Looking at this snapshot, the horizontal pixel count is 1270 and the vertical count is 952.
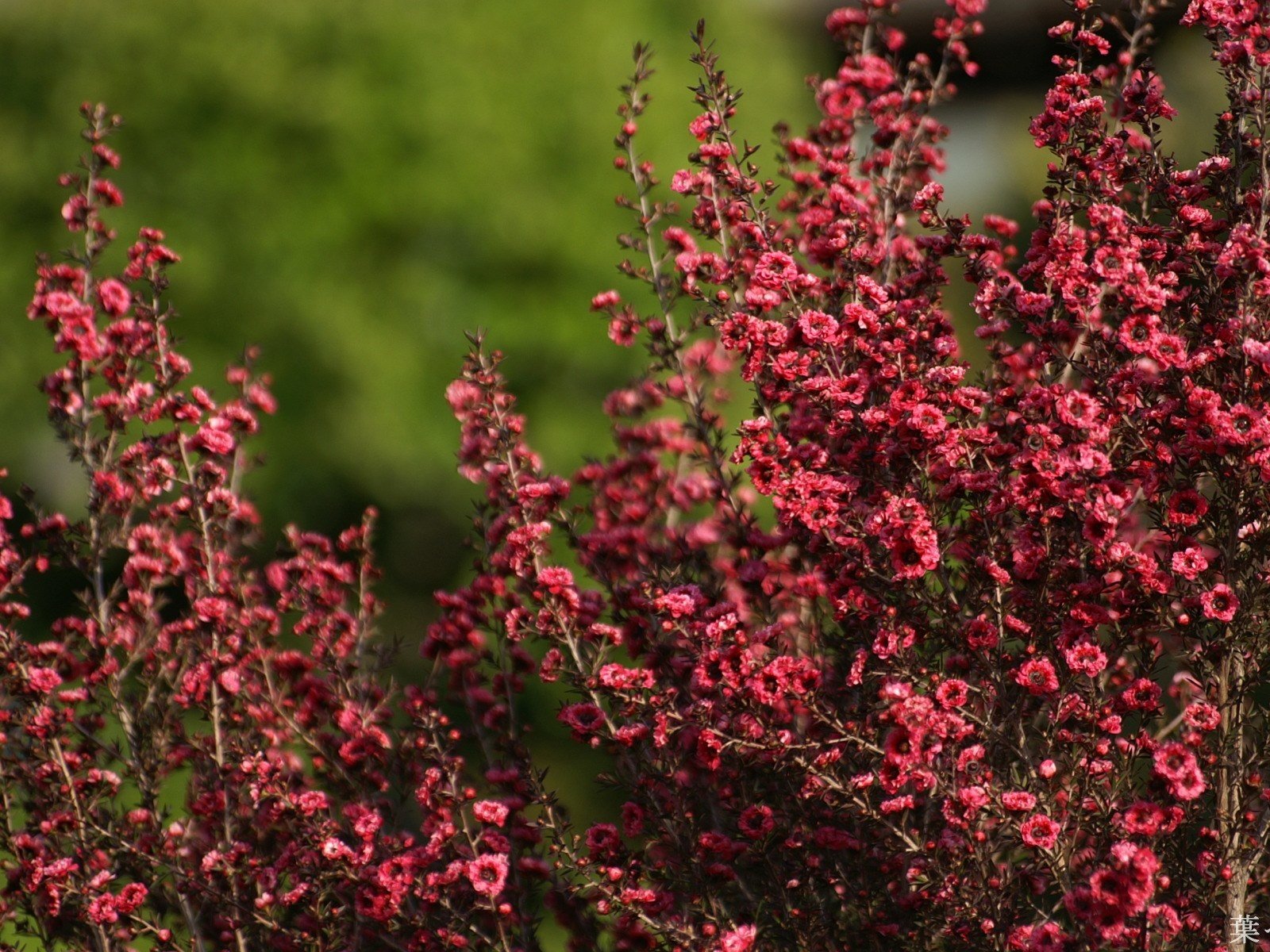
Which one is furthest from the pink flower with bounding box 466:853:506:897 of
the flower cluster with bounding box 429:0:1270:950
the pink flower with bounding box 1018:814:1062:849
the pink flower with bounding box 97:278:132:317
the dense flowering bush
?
the pink flower with bounding box 97:278:132:317

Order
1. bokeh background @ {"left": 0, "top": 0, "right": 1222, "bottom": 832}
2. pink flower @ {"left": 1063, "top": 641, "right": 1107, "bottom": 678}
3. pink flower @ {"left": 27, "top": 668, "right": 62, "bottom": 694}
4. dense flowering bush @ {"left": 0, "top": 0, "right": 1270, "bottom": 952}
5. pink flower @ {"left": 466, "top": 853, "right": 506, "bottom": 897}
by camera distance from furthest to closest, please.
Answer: bokeh background @ {"left": 0, "top": 0, "right": 1222, "bottom": 832}, pink flower @ {"left": 27, "top": 668, "right": 62, "bottom": 694}, pink flower @ {"left": 466, "top": 853, "right": 506, "bottom": 897}, dense flowering bush @ {"left": 0, "top": 0, "right": 1270, "bottom": 952}, pink flower @ {"left": 1063, "top": 641, "right": 1107, "bottom": 678}

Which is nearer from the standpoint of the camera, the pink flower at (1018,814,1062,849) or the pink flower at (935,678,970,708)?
the pink flower at (1018,814,1062,849)

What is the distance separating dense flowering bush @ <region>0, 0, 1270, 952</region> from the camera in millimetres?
3291

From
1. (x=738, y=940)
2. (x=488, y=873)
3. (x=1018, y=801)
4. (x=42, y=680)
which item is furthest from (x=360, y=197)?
(x=1018, y=801)

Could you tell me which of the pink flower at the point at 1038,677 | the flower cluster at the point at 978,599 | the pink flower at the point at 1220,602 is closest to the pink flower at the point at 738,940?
the flower cluster at the point at 978,599

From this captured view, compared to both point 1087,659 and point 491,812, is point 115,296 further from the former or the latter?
point 1087,659

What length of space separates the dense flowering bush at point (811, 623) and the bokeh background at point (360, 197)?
8532 mm

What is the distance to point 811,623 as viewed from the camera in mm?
4480

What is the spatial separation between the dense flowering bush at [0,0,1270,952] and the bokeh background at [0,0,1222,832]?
853cm

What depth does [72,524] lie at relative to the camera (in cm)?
436

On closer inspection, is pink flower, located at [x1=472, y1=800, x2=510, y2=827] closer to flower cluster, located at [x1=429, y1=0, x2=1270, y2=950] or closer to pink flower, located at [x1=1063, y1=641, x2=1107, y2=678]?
flower cluster, located at [x1=429, y1=0, x2=1270, y2=950]

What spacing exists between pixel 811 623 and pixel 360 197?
9917 millimetres

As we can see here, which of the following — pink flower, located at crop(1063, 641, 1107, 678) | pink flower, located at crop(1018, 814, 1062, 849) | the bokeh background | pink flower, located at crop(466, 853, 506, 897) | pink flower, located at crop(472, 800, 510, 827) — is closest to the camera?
pink flower, located at crop(1018, 814, 1062, 849)

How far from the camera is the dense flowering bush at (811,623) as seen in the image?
3.29 meters
